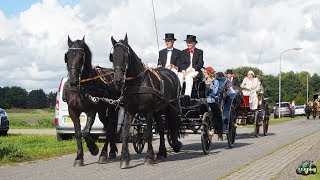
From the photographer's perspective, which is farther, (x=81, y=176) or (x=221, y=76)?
(x=221, y=76)

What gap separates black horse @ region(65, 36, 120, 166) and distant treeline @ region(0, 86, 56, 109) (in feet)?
309

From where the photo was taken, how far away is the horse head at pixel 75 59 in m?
10.9

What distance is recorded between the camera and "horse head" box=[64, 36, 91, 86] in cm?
1086

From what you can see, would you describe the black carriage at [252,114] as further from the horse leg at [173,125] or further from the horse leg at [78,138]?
the horse leg at [78,138]

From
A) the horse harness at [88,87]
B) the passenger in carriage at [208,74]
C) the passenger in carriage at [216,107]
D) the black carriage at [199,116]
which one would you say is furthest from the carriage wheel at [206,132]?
the horse harness at [88,87]

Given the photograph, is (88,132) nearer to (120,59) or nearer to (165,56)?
(120,59)

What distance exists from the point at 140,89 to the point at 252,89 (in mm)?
10876

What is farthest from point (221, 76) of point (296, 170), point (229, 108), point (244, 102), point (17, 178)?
point (17, 178)

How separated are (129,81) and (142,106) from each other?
1.88ft

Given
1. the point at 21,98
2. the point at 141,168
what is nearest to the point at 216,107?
the point at 141,168

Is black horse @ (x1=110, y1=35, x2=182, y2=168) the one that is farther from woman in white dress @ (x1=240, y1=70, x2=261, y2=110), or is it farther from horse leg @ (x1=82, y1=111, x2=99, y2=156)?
woman in white dress @ (x1=240, y1=70, x2=261, y2=110)

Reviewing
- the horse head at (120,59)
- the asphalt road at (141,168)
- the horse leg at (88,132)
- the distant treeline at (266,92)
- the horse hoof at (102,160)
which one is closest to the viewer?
the asphalt road at (141,168)

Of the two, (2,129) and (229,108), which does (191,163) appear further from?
(2,129)

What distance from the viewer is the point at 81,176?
9.73m
